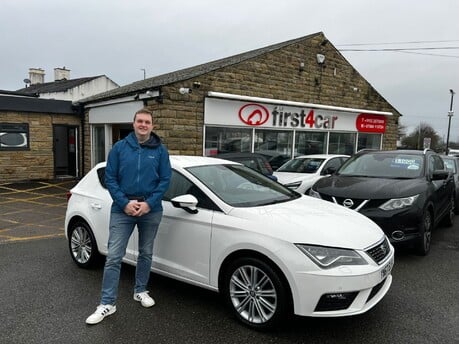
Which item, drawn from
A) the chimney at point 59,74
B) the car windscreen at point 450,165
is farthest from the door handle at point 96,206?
the chimney at point 59,74

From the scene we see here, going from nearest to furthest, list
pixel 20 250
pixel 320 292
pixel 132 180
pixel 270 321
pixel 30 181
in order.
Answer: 1. pixel 320 292
2. pixel 270 321
3. pixel 132 180
4. pixel 20 250
5. pixel 30 181

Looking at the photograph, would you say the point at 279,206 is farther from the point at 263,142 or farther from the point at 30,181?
the point at 30,181

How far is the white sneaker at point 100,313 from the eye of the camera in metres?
3.11

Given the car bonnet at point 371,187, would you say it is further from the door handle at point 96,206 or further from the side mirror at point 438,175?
the door handle at point 96,206

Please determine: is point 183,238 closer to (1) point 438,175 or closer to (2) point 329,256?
(2) point 329,256

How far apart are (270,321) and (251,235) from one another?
2.33ft

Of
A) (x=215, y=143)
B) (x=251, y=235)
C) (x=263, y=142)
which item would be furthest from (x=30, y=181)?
(x=251, y=235)

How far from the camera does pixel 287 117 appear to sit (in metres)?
12.2

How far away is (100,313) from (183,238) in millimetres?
957

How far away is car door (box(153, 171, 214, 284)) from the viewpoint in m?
3.35

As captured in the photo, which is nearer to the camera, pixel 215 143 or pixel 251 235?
pixel 251 235

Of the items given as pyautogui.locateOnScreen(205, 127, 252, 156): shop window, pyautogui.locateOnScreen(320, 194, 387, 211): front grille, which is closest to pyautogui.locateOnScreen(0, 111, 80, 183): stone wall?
pyautogui.locateOnScreen(205, 127, 252, 156): shop window

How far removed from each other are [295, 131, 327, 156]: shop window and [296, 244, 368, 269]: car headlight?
397 inches

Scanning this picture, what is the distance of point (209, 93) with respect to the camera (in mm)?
9922
